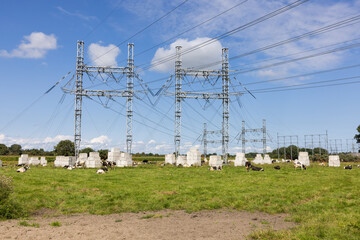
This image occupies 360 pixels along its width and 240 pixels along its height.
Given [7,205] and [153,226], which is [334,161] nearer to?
[153,226]

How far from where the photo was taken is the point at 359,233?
33.7ft

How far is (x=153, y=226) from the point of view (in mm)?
11727

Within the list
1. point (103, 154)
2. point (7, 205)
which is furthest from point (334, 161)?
point (103, 154)

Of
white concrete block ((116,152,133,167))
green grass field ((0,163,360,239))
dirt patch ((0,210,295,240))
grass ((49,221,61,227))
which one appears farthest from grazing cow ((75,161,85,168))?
grass ((49,221,61,227))

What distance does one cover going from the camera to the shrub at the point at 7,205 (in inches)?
516

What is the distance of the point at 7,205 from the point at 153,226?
257 inches

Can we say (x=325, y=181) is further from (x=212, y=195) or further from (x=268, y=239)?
(x=268, y=239)

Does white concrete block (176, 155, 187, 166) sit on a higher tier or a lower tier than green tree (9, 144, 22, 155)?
lower

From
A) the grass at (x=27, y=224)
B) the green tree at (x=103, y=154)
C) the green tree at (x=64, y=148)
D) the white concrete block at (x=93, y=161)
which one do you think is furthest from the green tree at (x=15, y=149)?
the grass at (x=27, y=224)

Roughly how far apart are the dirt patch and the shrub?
2.58 ft

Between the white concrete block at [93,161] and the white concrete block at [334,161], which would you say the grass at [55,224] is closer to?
the white concrete block at [93,161]

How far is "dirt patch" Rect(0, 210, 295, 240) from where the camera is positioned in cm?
1029

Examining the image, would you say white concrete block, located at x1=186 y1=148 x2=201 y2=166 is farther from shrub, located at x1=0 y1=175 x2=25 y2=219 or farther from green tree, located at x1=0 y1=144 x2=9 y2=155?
green tree, located at x1=0 y1=144 x2=9 y2=155

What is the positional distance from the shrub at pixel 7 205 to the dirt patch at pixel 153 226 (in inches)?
30.9
